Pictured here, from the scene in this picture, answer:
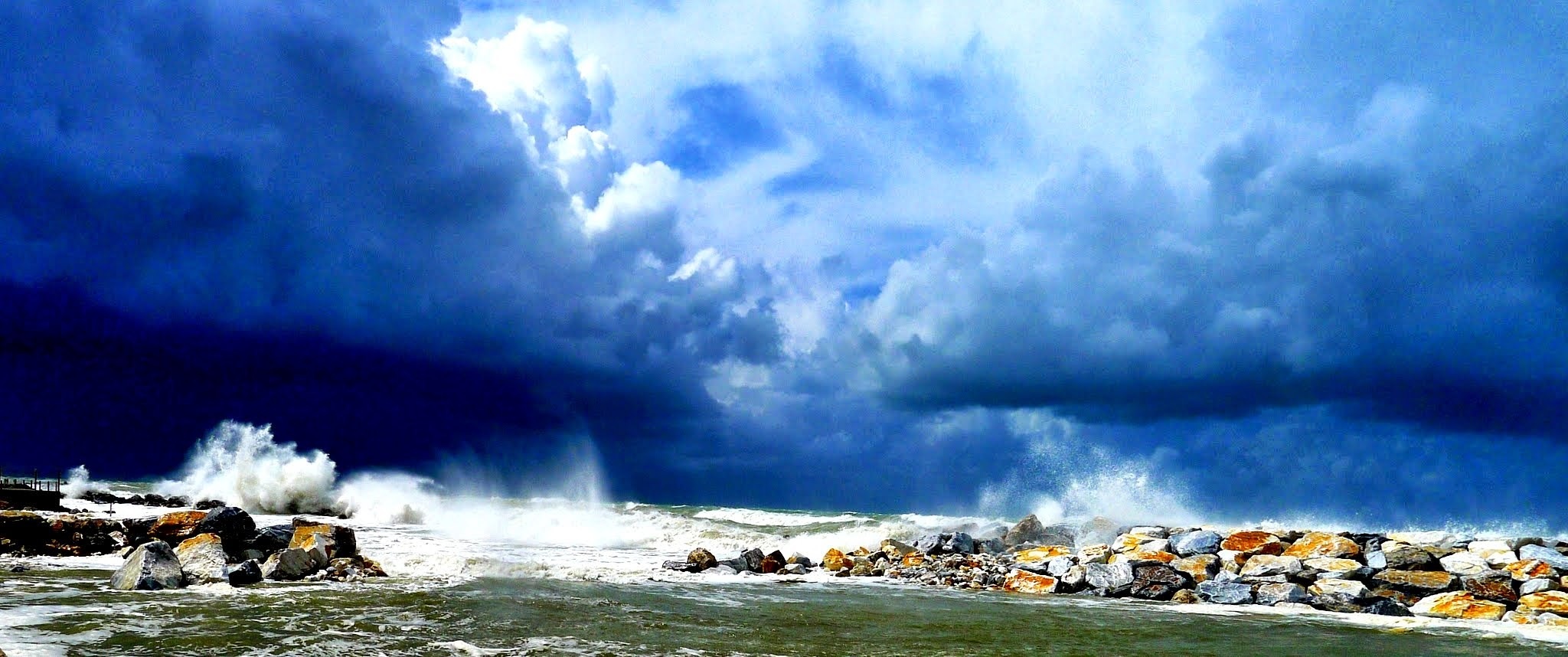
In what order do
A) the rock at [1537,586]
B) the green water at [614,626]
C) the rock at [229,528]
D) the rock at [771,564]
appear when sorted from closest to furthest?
the green water at [614,626]
the rock at [1537,586]
the rock at [229,528]
the rock at [771,564]

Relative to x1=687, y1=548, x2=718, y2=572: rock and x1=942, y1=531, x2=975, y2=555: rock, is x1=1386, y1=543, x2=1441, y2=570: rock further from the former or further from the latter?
x1=687, y1=548, x2=718, y2=572: rock

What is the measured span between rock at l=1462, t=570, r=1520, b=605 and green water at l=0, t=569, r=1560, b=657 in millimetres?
3097

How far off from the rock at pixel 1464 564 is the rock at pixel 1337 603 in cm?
263

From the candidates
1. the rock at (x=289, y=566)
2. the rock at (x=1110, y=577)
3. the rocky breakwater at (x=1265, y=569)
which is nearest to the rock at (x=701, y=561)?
the rocky breakwater at (x=1265, y=569)

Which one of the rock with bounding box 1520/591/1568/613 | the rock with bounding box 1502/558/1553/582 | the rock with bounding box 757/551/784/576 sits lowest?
the rock with bounding box 757/551/784/576

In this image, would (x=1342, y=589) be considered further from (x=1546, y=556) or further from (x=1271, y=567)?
(x=1546, y=556)

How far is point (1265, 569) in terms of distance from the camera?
730 inches

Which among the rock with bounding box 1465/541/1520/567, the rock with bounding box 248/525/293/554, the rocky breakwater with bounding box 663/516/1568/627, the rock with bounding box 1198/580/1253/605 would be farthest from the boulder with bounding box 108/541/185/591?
the rock with bounding box 1465/541/1520/567

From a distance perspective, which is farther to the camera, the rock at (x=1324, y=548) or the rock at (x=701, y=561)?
the rock at (x=701, y=561)

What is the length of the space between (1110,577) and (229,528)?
18435 mm

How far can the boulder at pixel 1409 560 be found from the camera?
58.7 ft

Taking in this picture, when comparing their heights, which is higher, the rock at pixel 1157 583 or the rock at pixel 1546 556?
the rock at pixel 1546 556

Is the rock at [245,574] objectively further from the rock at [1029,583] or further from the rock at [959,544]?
the rock at [959,544]

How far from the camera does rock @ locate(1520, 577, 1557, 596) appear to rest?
1634cm
